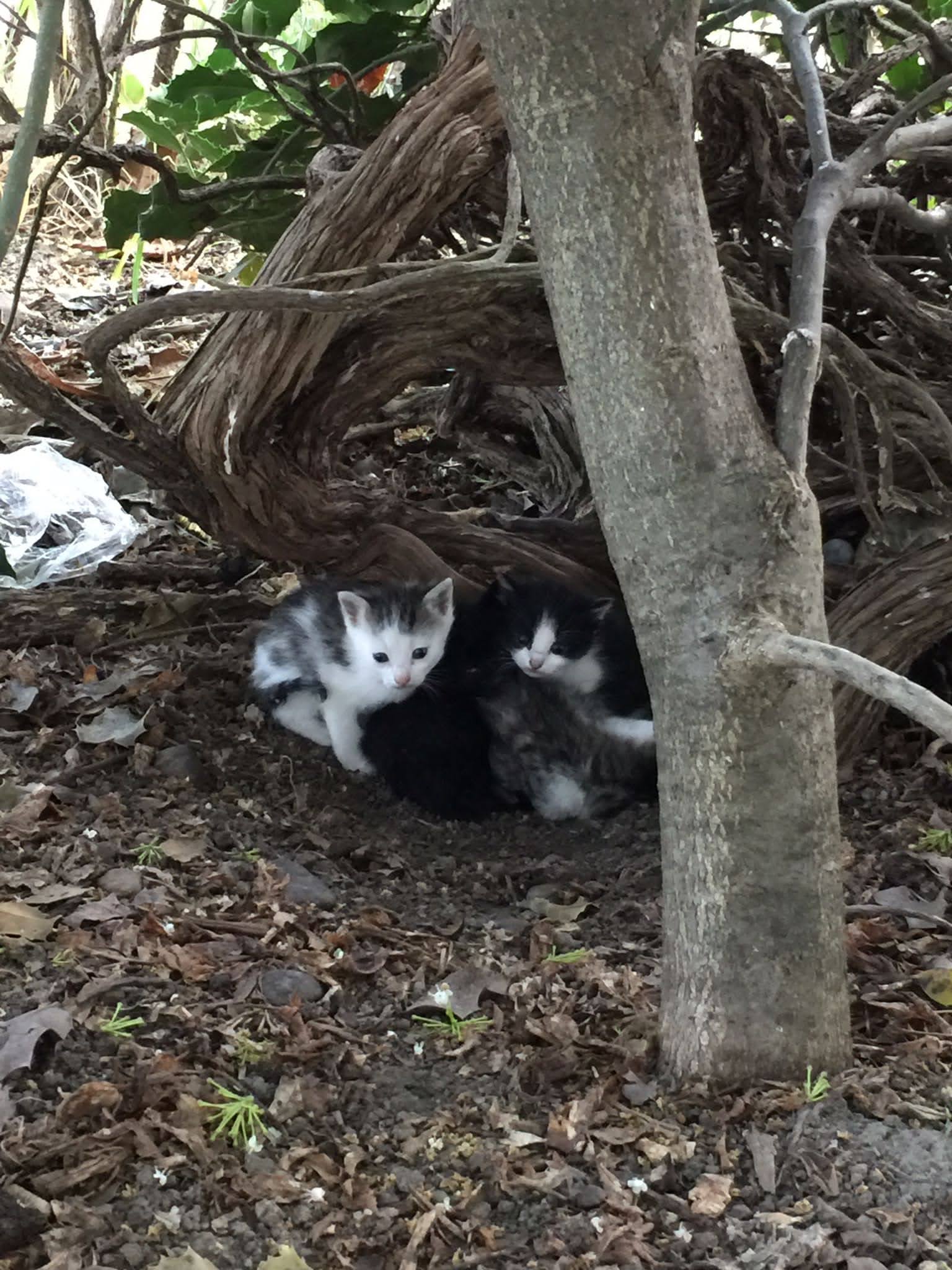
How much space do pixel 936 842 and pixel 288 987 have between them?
5.41ft

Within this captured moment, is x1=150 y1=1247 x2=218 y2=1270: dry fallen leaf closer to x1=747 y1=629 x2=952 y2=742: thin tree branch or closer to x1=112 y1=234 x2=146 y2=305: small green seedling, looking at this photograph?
x1=747 y1=629 x2=952 y2=742: thin tree branch

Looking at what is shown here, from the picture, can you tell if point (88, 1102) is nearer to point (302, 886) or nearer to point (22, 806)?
point (302, 886)

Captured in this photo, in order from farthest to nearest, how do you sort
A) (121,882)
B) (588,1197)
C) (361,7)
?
(361,7), (121,882), (588,1197)

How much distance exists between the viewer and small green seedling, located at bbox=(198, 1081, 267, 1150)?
174cm

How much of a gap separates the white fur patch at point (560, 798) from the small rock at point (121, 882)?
1278 millimetres

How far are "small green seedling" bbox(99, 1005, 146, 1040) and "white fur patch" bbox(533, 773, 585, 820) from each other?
5.22 ft

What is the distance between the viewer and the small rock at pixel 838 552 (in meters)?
3.60

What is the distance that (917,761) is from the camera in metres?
3.23

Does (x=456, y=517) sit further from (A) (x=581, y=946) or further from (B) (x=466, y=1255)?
(B) (x=466, y=1255)

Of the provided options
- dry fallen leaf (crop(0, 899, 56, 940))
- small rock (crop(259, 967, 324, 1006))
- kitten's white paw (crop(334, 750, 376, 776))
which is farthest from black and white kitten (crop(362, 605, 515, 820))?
dry fallen leaf (crop(0, 899, 56, 940))

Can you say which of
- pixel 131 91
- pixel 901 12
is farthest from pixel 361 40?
pixel 131 91

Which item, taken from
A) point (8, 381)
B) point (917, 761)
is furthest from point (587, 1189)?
point (8, 381)

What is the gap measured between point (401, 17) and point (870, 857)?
9.27 feet

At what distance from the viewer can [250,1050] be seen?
75.7 inches
